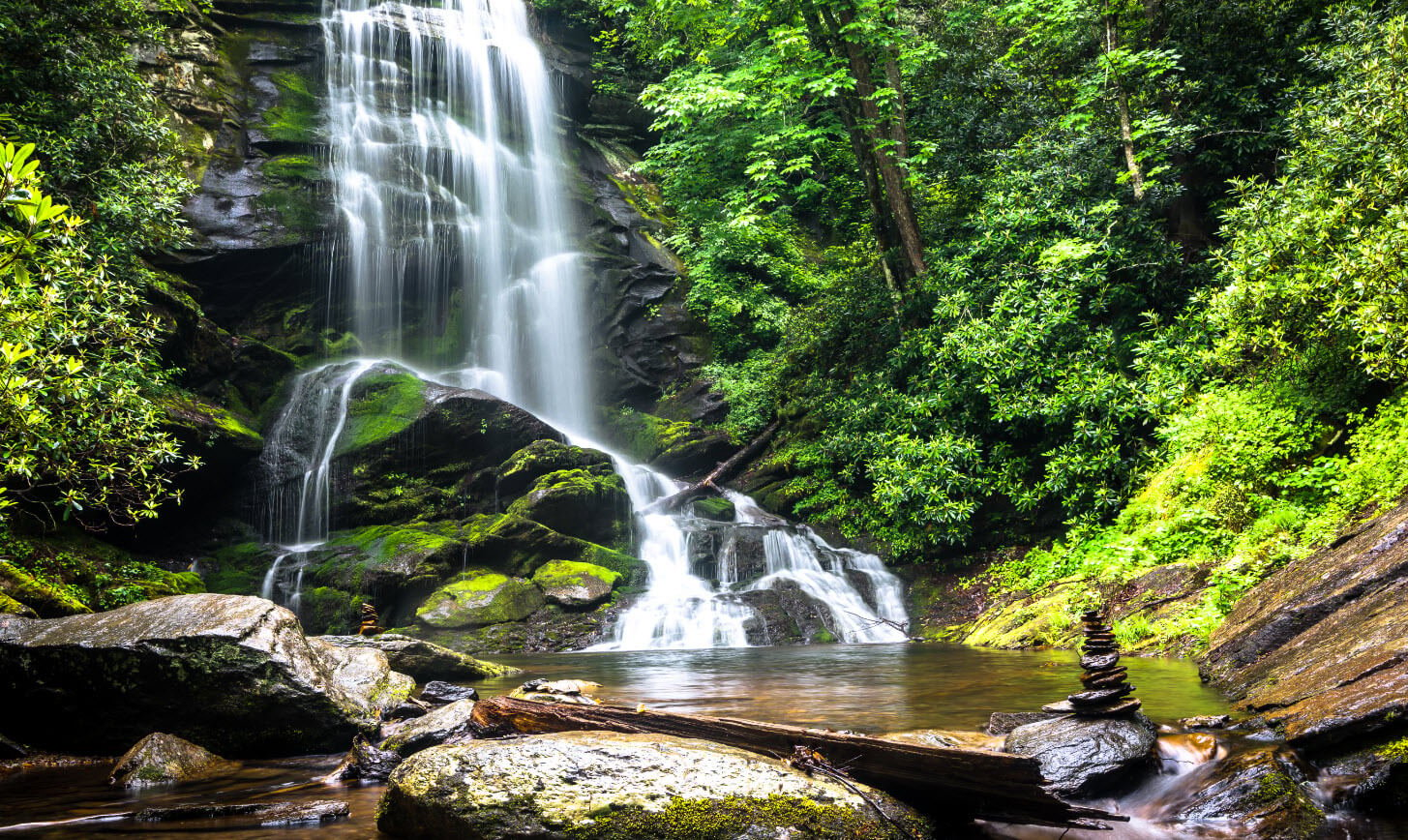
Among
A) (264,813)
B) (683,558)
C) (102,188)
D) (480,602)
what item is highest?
(102,188)

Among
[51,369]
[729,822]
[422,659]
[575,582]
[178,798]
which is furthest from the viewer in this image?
[575,582]

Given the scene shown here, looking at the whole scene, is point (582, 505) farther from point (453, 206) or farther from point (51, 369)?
point (453, 206)

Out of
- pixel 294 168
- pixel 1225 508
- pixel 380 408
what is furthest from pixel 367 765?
pixel 294 168

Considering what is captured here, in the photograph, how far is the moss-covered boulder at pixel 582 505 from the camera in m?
17.0

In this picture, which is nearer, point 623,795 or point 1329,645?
point 623,795

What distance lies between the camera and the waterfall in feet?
55.0

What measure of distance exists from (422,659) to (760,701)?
4.43 m

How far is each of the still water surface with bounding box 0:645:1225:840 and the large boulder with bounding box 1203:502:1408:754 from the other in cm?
47

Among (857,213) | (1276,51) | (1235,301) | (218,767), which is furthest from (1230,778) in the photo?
(857,213)

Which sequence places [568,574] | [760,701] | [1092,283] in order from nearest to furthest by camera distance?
[760,701]
[1092,283]
[568,574]

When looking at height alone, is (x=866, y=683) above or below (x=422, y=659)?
below

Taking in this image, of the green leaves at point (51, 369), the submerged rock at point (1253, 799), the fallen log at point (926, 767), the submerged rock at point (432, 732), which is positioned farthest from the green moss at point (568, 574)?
the submerged rock at point (1253, 799)

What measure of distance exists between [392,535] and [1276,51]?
1989 cm

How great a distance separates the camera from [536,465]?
18.0m
